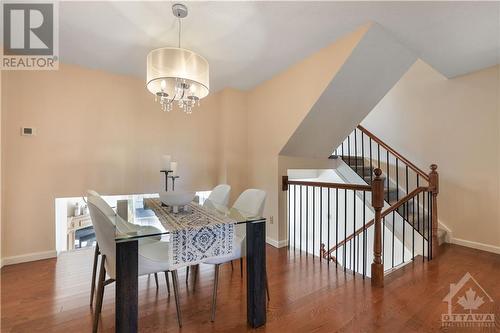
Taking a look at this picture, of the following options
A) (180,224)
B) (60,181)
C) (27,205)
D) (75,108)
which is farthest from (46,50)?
(180,224)

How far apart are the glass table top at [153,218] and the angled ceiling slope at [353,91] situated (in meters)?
1.60

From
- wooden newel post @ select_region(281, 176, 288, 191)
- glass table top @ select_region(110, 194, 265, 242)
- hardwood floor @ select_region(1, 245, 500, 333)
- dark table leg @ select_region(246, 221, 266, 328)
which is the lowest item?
hardwood floor @ select_region(1, 245, 500, 333)

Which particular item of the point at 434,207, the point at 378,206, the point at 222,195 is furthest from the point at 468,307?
the point at 222,195

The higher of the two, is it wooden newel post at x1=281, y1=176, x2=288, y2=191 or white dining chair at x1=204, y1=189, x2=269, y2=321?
wooden newel post at x1=281, y1=176, x2=288, y2=191

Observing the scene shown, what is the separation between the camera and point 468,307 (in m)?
1.82

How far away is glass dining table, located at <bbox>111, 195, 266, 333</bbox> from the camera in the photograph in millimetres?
1289

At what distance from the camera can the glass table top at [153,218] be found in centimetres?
138

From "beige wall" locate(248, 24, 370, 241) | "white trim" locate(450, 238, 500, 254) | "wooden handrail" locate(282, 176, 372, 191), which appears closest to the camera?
"wooden handrail" locate(282, 176, 372, 191)

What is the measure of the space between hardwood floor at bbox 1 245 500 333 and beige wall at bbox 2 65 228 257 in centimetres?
64

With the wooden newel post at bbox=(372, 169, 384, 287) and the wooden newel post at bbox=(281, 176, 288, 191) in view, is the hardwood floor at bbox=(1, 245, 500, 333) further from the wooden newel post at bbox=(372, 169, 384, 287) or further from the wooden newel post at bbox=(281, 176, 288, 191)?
the wooden newel post at bbox=(281, 176, 288, 191)

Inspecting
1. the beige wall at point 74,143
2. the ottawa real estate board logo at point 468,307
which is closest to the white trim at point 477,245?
the ottawa real estate board logo at point 468,307

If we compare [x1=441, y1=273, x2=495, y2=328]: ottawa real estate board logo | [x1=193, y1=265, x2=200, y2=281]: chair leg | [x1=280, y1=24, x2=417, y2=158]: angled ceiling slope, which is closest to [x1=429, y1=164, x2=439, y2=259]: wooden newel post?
[x1=441, y1=273, x2=495, y2=328]: ottawa real estate board logo

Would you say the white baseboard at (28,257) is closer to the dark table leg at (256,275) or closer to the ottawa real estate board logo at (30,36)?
the ottawa real estate board logo at (30,36)

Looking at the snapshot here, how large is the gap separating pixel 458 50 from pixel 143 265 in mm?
3765
